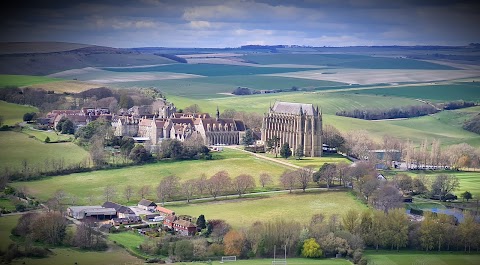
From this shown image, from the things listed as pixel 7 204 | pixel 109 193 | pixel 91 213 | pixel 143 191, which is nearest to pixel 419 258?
pixel 91 213

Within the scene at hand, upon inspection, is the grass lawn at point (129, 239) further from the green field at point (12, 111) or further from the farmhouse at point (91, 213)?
the green field at point (12, 111)

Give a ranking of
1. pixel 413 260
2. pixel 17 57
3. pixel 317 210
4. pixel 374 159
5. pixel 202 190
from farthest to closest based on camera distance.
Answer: pixel 17 57, pixel 374 159, pixel 202 190, pixel 317 210, pixel 413 260

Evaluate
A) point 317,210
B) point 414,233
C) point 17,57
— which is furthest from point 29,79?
point 414,233

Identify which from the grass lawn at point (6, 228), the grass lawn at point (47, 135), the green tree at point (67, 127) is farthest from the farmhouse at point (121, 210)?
the green tree at point (67, 127)

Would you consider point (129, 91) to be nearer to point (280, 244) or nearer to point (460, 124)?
point (460, 124)

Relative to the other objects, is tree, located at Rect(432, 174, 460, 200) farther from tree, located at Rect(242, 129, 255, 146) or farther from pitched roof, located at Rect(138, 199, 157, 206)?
pitched roof, located at Rect(138, 199, 157, 206)

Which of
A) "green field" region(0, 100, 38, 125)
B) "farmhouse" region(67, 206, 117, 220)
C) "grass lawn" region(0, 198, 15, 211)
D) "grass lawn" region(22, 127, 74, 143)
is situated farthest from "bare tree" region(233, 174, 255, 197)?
"green field" region(0, 100, 38, 125)
